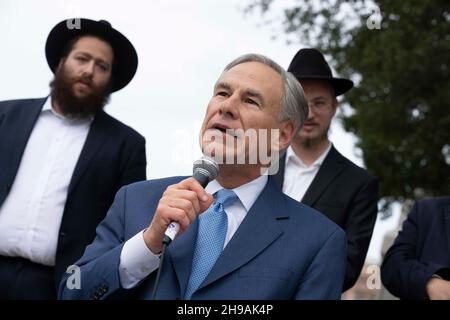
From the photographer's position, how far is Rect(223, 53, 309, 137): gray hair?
3.92m

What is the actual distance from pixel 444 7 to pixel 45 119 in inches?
431

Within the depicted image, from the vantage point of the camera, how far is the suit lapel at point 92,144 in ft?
16.5

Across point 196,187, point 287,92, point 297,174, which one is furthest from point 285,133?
point 297,174

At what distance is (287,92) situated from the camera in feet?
12.9

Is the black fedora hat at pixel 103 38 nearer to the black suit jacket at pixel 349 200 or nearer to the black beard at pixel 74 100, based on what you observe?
the black beard at pixel 74 100

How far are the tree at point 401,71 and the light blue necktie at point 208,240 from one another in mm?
8584

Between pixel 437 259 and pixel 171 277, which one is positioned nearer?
pixel 171 277

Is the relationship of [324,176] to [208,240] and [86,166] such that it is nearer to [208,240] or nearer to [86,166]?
[86,166]

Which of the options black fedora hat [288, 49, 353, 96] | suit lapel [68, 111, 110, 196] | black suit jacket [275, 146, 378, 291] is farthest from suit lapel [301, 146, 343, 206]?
suit lapel [68, 111, 110, 196]

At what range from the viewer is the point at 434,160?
716 inches

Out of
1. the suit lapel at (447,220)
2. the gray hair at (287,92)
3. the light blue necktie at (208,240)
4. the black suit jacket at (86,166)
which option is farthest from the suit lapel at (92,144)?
the suit lapel at (447,220)

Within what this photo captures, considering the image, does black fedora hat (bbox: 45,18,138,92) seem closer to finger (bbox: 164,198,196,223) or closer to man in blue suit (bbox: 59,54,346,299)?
man in blue suit (bbox: 59,54,346,299)

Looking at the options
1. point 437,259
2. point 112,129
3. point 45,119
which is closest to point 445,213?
point 437,259
